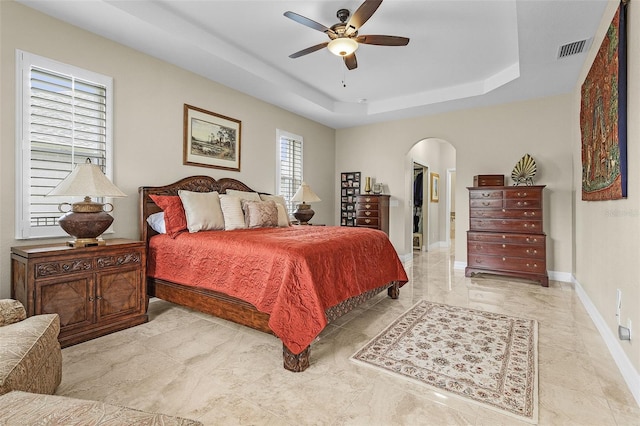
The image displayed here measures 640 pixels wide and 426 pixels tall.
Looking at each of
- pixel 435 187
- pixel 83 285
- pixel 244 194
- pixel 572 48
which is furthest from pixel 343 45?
pixel 435 187

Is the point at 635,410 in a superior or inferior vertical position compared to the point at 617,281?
inferior

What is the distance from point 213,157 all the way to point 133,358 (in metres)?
2.69

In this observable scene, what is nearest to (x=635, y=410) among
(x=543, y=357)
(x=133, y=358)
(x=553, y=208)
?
(x=543, y=357)

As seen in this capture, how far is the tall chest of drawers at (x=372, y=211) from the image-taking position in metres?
5.71

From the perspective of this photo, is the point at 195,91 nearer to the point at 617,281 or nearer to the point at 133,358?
the point at 133,358

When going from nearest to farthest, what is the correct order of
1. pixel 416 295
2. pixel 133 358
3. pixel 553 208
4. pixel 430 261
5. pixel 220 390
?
pixel 220 390 < pixel 133 358 < pixel 416 295 < pixel 553 208 < pixel 430 261

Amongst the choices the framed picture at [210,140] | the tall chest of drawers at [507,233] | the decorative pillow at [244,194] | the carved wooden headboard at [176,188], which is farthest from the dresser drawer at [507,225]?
the framed picture at [210,140]

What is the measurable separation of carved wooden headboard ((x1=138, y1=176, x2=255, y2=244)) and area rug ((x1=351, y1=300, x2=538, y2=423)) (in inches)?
100

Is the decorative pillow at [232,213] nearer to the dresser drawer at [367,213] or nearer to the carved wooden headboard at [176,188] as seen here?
the carved wooden headboard at [176,188]

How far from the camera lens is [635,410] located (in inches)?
65.6

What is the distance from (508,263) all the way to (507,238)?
0.35m

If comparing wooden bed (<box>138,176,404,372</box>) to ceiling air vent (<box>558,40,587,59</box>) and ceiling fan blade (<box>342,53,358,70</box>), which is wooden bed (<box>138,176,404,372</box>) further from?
ceiling air vent (<box>558,40,587,59</box>)

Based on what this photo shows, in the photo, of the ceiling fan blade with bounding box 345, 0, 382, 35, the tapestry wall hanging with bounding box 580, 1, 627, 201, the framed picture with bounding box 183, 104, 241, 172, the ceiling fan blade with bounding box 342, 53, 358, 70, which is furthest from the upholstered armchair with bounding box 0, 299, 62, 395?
the tapestry wall hanging with bounding box 580, 1, 627, 201

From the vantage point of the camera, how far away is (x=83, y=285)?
247cm
